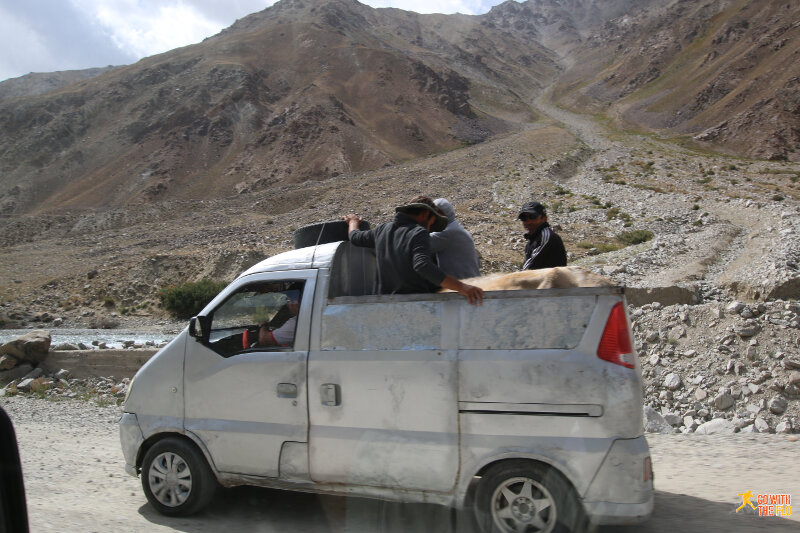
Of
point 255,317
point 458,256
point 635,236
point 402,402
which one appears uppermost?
point 635,236

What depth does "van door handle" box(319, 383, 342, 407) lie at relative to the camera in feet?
13.5

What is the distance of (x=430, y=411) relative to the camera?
3.87 metres

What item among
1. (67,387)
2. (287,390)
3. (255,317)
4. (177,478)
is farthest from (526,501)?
(67,387)

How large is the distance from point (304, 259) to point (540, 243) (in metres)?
2.51

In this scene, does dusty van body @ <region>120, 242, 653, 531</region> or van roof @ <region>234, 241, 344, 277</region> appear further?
Answer: van roof @ <region>234, 241, 344, 277</region>

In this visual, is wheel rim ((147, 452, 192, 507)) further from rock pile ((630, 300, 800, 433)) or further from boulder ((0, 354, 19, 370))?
boulder ((0, 354, 19, 370))

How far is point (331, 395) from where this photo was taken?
4.14 metres

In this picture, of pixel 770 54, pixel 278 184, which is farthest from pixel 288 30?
pixel 770 54

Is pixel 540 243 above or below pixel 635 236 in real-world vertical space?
below

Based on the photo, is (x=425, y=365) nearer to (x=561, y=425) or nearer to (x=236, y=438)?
(x=561, y=425)

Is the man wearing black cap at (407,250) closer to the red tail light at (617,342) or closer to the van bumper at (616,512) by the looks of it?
the red tail light at (617,342)

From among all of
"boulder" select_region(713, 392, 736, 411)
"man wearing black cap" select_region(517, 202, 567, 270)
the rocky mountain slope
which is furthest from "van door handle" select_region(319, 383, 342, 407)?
the rocky mountain slope

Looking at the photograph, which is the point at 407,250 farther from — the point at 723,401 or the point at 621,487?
the point at 723,401

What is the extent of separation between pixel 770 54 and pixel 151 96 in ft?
294
